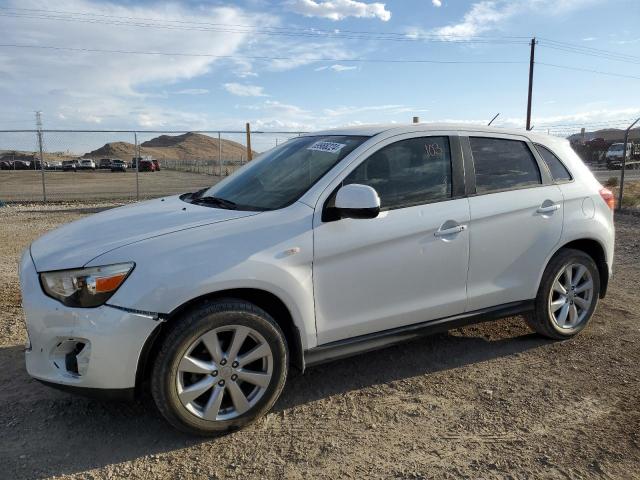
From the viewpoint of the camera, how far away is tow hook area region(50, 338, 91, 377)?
2.77m

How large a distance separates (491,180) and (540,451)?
1.91 meters

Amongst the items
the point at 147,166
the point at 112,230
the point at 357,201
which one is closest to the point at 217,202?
the point at 112,230

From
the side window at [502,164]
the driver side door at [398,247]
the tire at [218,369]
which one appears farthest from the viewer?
the side window at [502,164]

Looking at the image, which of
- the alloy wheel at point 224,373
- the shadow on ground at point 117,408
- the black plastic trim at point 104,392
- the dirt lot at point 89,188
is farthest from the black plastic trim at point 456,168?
the dirt lot at point 89,188

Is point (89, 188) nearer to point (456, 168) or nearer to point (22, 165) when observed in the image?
point (456, 168)

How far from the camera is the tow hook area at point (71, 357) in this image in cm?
277

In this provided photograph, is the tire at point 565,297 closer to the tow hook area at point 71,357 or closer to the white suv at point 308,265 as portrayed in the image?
the white suv at point 308,265

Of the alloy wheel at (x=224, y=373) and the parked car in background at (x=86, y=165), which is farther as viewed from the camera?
the parked car in background at (x=86, y=165)

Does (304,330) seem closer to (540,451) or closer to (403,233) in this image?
(403,233)

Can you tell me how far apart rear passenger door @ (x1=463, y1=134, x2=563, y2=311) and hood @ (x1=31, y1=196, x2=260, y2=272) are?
5.48 feet

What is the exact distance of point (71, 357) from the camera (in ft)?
9.30

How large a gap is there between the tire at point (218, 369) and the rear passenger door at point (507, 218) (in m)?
1.57

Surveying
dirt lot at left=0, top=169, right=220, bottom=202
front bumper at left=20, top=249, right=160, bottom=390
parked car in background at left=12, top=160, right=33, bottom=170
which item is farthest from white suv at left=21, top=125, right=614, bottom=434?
parked car in background at left=12, top=160, right=33, bottom=170

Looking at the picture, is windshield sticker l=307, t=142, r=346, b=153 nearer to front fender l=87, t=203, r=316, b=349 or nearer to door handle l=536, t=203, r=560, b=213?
front fender l=87, t=203, r=316, b=349
